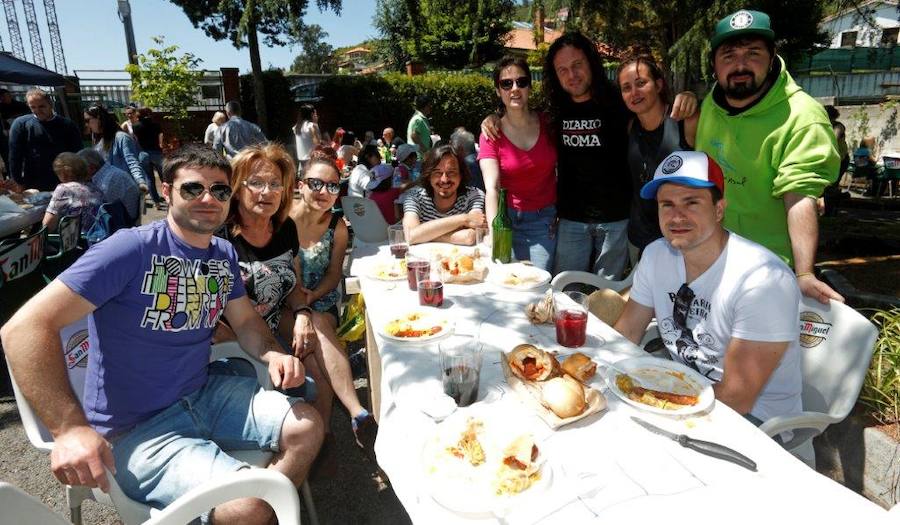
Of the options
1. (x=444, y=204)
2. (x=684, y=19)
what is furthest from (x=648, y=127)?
(x=684, y=19)

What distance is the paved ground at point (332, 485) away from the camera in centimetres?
251

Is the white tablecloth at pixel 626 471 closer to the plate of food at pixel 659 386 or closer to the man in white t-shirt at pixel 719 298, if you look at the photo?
the plate of food at pixel 659 386

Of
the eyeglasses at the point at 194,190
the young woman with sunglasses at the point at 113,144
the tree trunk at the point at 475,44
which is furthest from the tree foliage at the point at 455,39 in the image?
the eyeglasses at the point at 194,190

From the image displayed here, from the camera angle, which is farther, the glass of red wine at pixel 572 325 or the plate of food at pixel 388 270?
the plate of food at pixel 388 270

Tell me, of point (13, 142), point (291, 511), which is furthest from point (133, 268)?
point (13, 142)

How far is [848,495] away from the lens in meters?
1.07

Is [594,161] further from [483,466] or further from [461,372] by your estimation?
[483,466]

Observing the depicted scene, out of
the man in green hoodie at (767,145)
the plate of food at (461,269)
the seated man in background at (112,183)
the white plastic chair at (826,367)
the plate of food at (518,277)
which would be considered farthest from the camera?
the seated man in background at (112,183)

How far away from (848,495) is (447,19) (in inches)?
1393

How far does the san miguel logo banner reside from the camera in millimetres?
2072

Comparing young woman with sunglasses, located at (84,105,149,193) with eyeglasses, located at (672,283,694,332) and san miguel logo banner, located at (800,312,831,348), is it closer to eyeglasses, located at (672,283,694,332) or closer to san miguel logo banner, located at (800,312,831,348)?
eyeglasses, located at (672,283,694,332)

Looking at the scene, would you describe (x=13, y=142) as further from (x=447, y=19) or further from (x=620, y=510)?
(x=447, y=19)

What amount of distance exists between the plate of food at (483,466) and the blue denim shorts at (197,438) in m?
0.92

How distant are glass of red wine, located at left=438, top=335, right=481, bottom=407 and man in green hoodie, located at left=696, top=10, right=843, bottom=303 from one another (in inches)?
63.0
